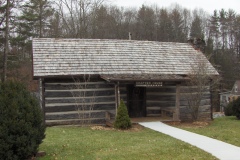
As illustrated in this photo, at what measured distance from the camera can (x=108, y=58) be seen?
17062 millimetres

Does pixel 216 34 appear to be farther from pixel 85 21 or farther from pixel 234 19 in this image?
pixel 85 21

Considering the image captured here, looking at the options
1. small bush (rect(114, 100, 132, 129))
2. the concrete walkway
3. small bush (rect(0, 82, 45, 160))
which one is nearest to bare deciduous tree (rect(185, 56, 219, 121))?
the concrete walkway

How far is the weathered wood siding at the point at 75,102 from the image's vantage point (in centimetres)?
1530

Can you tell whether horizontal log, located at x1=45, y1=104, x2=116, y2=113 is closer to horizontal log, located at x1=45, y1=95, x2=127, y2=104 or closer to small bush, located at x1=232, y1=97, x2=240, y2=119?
horizontal log, located at x1=45, y1=95, x2=127, y2=104

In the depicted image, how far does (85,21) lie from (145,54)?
57.5ft

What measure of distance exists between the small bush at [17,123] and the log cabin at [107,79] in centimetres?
716

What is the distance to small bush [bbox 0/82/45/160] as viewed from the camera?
262 inches

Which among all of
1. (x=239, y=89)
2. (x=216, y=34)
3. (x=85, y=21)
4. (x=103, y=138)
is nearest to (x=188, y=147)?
(x=103, y=138)

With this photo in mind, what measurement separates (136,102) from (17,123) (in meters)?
10.7

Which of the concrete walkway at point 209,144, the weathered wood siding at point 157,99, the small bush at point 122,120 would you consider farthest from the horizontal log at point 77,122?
the concrete walkway at point 209,144

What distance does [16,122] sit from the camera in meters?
6.79

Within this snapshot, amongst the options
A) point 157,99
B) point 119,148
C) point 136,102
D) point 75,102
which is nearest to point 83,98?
point 75,102

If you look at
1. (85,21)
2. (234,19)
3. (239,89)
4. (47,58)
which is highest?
(234,19)

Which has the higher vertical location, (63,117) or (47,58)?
(47,58)
